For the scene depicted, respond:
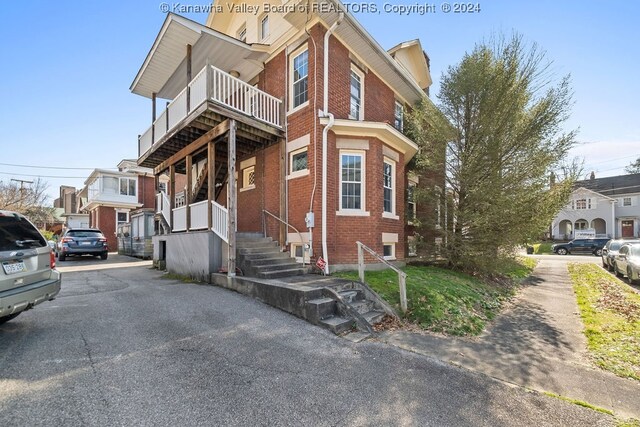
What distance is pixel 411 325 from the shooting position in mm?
6246

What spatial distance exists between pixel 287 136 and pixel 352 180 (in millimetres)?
2576

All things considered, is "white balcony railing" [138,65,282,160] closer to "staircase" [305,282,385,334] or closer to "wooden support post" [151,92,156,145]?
"wooden support post" [151,92,156,145]

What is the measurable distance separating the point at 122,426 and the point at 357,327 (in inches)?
154

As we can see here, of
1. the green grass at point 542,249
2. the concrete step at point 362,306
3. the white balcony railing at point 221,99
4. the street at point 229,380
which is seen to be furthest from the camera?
the green grass at point 542,249

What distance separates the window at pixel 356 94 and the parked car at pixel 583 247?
31.5m

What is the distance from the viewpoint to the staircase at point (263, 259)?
329 inches

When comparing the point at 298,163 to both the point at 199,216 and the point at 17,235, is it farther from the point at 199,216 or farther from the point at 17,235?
the point at 17,235

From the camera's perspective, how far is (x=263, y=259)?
8.93m

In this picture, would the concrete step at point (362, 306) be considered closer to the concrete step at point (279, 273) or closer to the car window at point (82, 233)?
the concrete step at point (279, 273)

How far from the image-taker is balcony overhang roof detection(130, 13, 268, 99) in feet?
31.1

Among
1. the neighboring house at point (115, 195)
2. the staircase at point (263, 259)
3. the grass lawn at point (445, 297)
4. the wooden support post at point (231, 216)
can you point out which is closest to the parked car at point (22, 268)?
the wooden support post at point (231, 216)

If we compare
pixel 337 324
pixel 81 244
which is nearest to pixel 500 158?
pixel 337 324

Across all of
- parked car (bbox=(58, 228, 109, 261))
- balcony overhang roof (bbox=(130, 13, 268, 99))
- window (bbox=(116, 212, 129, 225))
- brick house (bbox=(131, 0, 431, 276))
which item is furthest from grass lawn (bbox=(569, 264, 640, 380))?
window (bbox=(116, 212, 129, 225))

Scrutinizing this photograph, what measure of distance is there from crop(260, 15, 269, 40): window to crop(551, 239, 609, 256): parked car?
34.5 metres
